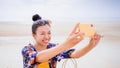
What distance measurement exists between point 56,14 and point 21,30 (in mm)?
258

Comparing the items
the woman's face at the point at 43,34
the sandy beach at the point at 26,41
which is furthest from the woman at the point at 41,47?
the sandy beach at the point at 26,41

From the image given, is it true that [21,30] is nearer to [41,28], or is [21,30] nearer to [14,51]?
[14,51]

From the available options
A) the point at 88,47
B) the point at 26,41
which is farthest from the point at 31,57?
the point at 26,41

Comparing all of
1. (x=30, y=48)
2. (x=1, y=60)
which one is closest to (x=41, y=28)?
(x=30, y=48)

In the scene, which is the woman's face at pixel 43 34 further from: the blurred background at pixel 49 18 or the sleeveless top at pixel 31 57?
the blurred background at pixel 49 18

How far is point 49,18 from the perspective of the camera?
5.05 ft

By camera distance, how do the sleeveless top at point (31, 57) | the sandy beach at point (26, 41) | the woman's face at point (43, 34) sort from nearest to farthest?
the sleeveless top at point (31, 57) < the woman's face at point (43, 34) < the sandy beach at point (26, 41)

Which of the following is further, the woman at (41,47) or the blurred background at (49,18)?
A: the blurred background at (49,18)

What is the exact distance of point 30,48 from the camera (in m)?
1.06

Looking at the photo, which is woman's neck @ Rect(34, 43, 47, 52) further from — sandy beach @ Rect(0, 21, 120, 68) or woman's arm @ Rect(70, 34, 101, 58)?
sandy beach @ Rect(0, 21, 120, 68)

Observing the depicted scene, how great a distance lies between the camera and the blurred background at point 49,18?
60.4 inches

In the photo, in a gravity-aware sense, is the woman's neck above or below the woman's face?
below

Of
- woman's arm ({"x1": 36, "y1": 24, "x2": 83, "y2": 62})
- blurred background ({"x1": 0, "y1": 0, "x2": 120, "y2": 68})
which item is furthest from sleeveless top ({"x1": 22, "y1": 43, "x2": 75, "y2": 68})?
blurred background ({"x1": 0, "y1": 0, "x2": 120, "y2": 68})

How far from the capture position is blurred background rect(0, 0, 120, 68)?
1.53m
